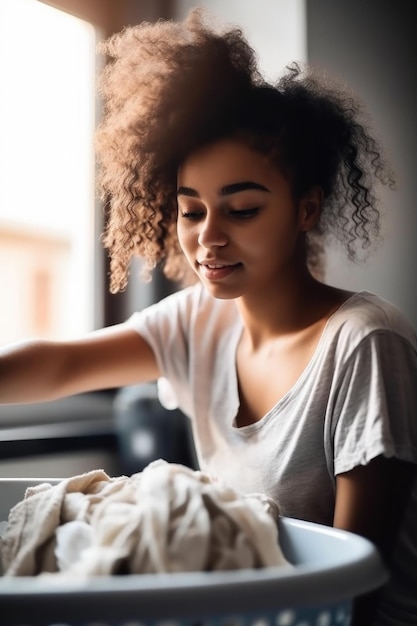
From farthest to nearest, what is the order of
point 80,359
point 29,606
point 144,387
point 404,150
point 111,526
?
point 144,387 → point 404,150 → point 80,359 → point 111,526 → point 29,606

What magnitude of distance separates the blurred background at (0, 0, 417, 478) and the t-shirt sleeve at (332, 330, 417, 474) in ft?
2.46

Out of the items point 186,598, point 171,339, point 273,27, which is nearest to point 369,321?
point 171,339

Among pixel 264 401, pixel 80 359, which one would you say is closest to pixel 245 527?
pixel 264 401

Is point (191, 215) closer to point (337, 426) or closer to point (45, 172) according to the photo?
point (337, 426)

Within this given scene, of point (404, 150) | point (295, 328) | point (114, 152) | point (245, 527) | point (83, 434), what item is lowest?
point (83, 434)

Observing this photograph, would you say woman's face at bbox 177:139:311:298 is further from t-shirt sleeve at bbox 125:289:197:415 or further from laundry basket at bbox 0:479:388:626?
laundry basket at bbox 0:479:388:626

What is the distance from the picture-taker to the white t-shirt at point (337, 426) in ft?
2.55

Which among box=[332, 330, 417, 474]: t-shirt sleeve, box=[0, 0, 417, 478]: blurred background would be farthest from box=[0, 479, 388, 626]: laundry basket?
box=[0, 0, 417, 478]: blurred background

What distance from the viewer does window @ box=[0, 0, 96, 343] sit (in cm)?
160

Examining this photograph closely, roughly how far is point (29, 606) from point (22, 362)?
577 mm

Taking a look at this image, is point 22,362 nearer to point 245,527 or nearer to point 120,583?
point 245,527

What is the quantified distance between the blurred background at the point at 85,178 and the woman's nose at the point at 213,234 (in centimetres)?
71

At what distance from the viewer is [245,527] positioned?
1.79 feet

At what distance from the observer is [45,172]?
169 cm
